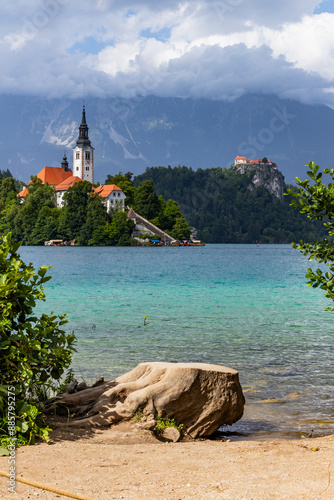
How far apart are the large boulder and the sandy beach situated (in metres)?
0.56

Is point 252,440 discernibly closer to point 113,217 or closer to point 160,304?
point 160,304

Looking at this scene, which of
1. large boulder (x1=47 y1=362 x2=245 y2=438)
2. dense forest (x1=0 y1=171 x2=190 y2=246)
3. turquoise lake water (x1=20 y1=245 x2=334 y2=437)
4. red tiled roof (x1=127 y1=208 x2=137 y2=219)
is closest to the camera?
large boulder (x1=47 y1=362 x2=245 y2=438)

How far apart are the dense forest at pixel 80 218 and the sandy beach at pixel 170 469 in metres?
152

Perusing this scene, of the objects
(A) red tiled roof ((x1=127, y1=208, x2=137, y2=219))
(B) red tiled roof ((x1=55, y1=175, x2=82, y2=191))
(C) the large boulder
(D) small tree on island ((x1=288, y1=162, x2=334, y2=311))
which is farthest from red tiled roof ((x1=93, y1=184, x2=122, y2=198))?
(D) small tree on island ((x1=288, y1=162, x2=334, y2=311))

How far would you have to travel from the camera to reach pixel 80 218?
16025 centimetres

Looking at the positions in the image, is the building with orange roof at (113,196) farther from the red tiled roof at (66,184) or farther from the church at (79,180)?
the red tiled roof at (66,184)

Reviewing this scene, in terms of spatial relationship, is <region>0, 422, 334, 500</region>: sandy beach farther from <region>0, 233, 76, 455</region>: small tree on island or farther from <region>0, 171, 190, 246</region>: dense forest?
<region>0, 171, 190, 246</region>: dense forest

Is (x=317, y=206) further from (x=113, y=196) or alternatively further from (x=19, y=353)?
(x=113, y=196)

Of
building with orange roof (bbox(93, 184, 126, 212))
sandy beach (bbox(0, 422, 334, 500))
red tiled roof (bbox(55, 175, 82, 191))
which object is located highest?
red tiled roof (bbox(55, 175, 82, 191))

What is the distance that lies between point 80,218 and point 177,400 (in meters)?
155

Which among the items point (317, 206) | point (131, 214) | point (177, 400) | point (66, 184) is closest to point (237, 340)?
point (177, 400)

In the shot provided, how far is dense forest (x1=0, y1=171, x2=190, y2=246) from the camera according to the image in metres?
160

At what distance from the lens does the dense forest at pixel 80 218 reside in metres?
160

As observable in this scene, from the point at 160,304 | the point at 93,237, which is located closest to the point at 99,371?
the point at 160,304
